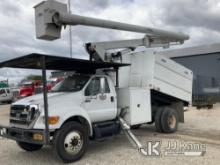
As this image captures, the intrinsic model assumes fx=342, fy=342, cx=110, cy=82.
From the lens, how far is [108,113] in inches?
394

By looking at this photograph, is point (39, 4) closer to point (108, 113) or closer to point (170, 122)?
point (108, 113)

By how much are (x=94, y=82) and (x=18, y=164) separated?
3041 millimetres

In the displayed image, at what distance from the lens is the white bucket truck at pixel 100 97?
8.36 meters

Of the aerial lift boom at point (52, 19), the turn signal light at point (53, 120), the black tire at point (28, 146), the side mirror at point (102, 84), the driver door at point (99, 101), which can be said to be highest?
the aerial lift boom at point (52, 19)

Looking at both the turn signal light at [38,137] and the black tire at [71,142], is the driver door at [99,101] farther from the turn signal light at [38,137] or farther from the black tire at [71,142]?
the turn signal light at [38,137]

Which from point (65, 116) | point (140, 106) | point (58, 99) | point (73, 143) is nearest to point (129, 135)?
point (140, 106)

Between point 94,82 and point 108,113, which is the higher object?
point 94,82

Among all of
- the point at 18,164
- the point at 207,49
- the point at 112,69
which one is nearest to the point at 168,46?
the point at 112,69

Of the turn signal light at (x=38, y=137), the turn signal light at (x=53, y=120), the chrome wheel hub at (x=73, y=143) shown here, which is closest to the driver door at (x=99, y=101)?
the chrome wheel hub at (x=73, y=143)

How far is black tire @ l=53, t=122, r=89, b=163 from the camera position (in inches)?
322

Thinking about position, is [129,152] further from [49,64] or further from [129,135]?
[49,64]

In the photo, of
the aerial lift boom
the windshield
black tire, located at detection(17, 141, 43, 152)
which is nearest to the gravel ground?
black tire, located at detection(17, 141, 43, 152)

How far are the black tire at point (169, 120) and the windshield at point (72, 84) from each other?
3811mm

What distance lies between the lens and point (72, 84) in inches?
392
